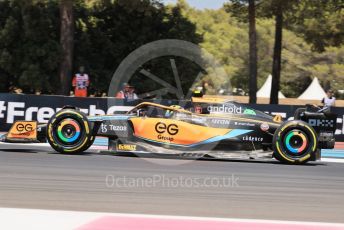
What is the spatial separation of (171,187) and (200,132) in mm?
3200

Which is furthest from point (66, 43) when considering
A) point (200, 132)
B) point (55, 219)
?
point (55, 219)

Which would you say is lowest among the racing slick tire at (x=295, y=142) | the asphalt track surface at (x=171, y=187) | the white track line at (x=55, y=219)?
the white track line at (x=55, y=219)

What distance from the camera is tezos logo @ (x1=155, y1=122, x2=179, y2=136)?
11.3 metres

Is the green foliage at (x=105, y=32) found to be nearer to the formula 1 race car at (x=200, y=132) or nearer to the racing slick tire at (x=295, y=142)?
the formula 1 race car at (x=200, y=132)

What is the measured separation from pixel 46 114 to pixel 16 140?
5.39m

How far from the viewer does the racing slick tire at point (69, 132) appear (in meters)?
11.6

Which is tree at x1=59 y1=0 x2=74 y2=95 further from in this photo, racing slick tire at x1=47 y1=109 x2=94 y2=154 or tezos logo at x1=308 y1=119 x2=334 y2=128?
tezos logo at x1=308 y1=119 x2=334 y2=128

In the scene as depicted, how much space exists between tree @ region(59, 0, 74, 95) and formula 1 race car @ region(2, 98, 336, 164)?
47.2ft

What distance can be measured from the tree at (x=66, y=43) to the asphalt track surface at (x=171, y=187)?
14.5m

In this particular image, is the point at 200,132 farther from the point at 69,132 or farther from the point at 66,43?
the point at 66,43

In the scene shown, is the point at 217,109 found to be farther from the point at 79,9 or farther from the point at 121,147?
the point at 79,9

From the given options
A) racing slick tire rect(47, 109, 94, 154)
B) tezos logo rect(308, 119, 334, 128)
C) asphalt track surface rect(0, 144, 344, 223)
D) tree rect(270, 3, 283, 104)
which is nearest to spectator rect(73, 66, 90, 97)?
racing slick tire rect(47, 109, 94, 154)

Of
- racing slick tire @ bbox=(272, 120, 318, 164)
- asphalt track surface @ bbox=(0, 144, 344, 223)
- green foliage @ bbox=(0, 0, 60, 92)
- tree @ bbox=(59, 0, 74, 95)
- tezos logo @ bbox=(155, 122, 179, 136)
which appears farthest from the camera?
green foliage @ bbox=(0, 0, 60, 92)

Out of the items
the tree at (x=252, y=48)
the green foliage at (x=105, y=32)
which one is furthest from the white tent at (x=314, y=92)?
the tree at (x=252, y=48)
